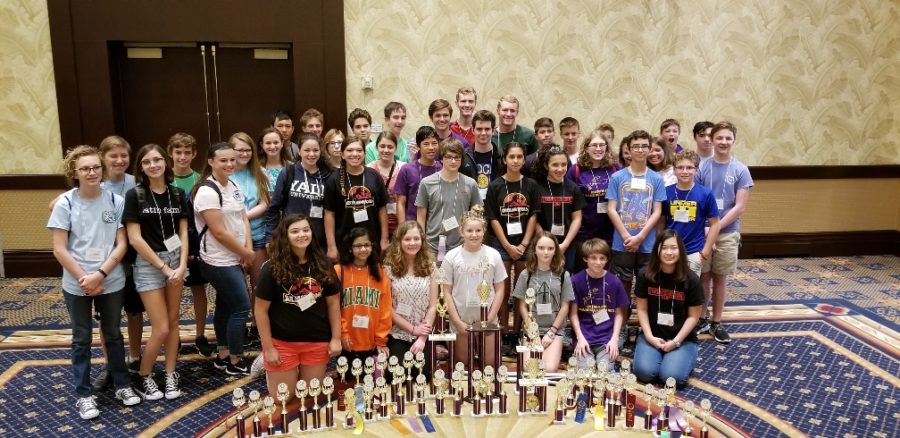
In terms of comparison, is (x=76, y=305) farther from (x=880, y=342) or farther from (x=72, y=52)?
(x=880, y=342)

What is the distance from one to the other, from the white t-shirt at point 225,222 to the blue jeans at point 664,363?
2464 mm

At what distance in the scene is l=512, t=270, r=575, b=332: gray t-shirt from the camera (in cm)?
407

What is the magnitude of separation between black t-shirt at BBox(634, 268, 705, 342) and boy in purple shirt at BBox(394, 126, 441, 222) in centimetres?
153

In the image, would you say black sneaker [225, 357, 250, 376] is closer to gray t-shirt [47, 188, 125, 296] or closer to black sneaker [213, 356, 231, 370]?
black sneaker [213, 356, 231, 370]

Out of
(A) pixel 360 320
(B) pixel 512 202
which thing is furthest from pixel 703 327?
(A) pixel 360 320

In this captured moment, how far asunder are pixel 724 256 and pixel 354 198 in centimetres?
264

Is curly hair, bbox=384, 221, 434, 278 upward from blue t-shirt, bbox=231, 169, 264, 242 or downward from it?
downward

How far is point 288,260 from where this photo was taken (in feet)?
11.3

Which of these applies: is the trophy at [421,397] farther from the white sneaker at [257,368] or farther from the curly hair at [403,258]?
the white sneaker at [257,368]

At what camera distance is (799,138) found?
22.4 feet

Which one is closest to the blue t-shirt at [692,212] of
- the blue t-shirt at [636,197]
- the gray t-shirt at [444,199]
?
the blue t-shirt at [636,197]

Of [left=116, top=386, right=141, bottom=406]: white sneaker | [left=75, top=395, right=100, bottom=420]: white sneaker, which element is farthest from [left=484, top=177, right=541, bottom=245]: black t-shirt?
[left=75, top=395, right=100, bottom=420]: white sneaker

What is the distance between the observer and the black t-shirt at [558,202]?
4383mm

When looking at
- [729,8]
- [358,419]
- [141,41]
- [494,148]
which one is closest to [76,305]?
[358,419]
